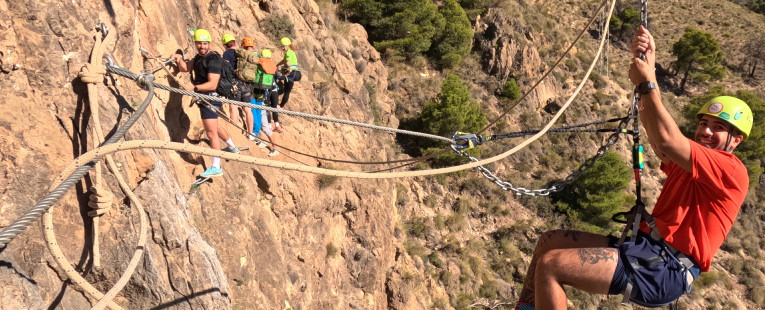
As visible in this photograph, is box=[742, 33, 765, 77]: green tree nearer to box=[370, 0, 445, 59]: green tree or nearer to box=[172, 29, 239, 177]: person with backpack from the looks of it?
box=[370, 0, 445, 59]: green tree

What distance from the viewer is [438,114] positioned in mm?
19125

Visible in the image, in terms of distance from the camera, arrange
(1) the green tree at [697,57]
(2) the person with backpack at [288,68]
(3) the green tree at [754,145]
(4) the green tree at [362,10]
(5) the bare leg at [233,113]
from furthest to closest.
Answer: (1) the green tree at [697,57]
(3) the green tree at [754,145]
(4) the green tree at [362,10]
(2) the person with backpack at [288,68]
(5) the bare leg at [233,113]

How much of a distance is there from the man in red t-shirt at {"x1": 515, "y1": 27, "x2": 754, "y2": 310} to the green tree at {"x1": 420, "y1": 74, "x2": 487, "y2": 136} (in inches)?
630

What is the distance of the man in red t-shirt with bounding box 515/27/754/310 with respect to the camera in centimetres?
258

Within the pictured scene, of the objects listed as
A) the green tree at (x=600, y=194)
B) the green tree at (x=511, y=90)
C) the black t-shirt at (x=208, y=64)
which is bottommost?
the green tree at (x=600, y=194)

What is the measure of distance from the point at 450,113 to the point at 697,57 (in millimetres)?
26145

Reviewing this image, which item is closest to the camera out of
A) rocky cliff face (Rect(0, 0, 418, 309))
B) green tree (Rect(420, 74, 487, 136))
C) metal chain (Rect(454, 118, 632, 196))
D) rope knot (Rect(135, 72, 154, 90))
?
rocky cliff face (Rect(0, 0, 418, 309))

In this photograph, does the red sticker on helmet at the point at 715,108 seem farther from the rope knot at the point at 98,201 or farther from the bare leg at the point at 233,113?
the bare leg at the point at 233,113

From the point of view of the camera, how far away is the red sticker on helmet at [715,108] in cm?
281

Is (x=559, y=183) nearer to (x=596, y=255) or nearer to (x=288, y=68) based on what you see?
(x=596, y=255)

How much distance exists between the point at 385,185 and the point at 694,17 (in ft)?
142

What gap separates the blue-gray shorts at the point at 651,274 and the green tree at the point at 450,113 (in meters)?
16.1

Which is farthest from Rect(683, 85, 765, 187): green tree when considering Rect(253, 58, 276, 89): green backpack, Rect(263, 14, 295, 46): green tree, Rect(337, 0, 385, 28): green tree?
Rect(253, 58, 276, 89): green backpack

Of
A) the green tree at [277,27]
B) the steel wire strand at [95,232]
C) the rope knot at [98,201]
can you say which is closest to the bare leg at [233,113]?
the steel wire strand at [95,232]
